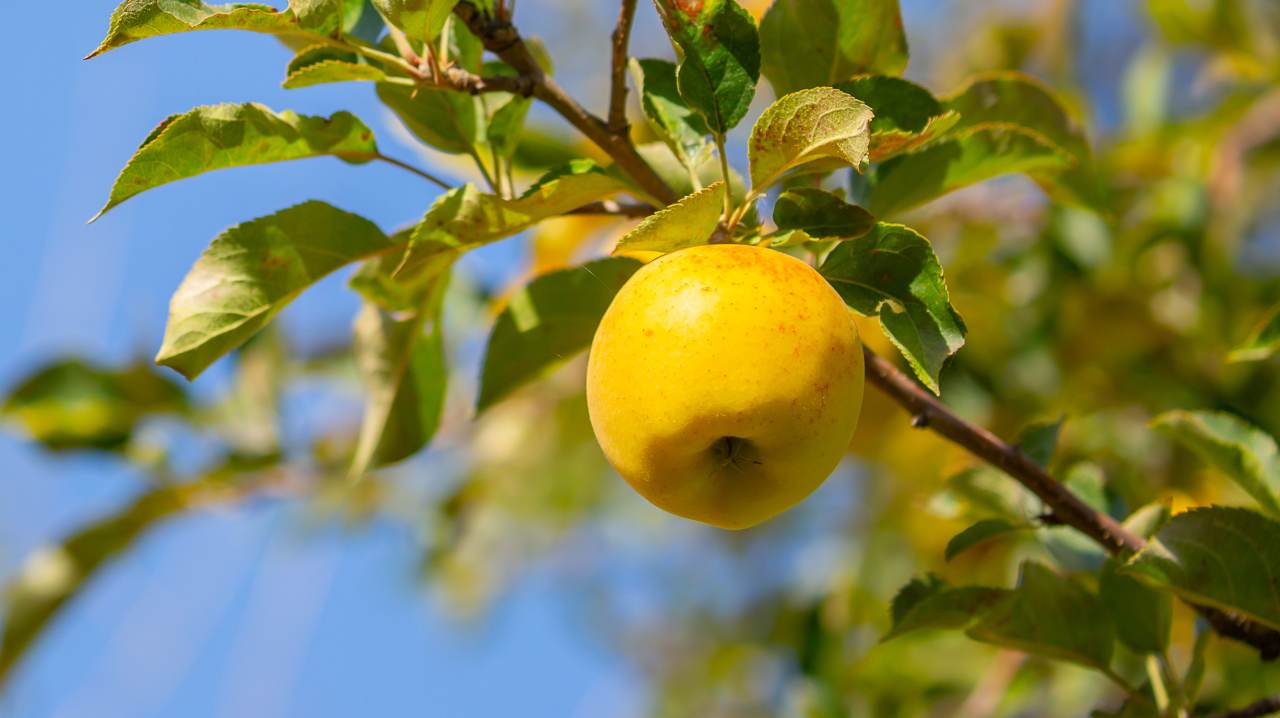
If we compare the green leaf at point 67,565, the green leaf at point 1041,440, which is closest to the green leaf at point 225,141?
the green leaf at point 1041,440

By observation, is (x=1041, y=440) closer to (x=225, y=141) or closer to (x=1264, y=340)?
(x=1264, y=340)

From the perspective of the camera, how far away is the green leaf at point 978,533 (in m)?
0.98

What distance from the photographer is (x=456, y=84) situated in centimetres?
96

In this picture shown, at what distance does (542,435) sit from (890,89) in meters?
1.81

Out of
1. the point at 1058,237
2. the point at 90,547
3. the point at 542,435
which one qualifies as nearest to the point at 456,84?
the point at 90,547

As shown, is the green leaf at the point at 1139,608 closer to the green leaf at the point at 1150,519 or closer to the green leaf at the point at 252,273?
the green leaf at the point at 1150,519

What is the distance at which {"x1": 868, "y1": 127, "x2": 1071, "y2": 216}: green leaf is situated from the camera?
40.0 inches

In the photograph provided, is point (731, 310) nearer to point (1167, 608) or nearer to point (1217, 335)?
point (1167, 608)

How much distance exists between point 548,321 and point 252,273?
11.4 inches

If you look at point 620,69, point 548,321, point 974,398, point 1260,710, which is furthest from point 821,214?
point 974,398

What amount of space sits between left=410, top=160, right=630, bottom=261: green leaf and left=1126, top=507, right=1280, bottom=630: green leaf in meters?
0.55

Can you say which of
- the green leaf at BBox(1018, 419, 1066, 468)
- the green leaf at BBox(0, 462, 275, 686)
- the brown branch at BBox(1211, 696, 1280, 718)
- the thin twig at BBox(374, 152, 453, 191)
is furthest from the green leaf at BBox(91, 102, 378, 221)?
the green leaf at BBox(0, 462, 275, 686)

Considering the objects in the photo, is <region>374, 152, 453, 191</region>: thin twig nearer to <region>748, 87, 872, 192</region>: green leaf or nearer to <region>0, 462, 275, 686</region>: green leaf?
<region>748, 87, 872, 192</region>: green leaf

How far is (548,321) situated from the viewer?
3.63ft
